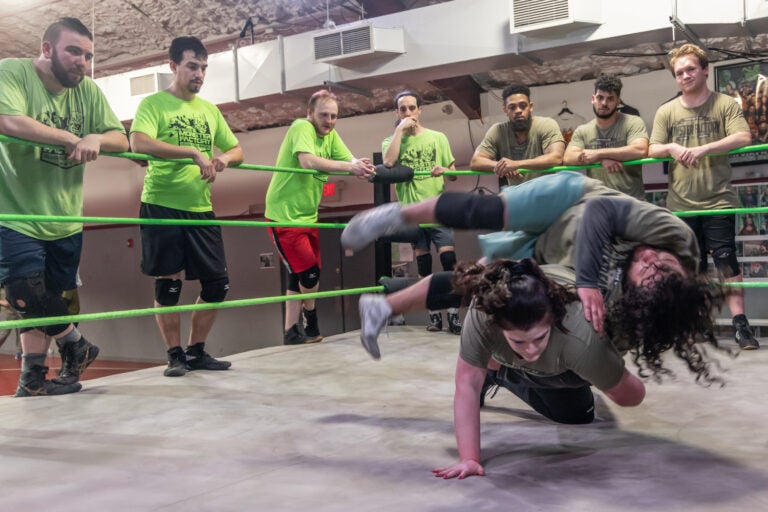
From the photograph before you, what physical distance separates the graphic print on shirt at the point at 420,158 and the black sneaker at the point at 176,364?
1.68m

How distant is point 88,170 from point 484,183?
5284 mm

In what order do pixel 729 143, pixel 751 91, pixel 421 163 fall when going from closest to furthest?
pixel 729 143 → pixel 421 163 → pixel 751 91

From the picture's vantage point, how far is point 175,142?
2.76 m

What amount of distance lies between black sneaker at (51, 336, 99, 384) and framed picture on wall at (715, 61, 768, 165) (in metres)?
4.64

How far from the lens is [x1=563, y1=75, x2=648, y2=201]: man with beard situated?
123 inches

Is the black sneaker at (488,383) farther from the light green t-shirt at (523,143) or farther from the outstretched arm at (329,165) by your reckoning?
the light green t-shirt at (523,143)

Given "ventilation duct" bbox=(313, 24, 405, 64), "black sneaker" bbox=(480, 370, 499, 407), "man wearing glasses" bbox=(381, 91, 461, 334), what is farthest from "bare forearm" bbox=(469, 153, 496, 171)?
"ventilation duct" bbox=(313, 24, 405, 64)

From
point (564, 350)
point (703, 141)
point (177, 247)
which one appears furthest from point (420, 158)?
point (564, 350)

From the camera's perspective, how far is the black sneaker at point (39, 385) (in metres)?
2.39

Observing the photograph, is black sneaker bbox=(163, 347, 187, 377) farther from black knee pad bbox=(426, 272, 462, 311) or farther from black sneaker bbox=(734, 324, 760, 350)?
black sneaker bbox=(734, 324, 760, 350)

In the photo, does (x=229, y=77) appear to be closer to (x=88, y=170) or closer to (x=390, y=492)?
(x=88, y=170)

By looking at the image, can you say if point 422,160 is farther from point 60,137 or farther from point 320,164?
point 60,137

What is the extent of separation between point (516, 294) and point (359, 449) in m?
0.61

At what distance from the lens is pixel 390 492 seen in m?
1.34
